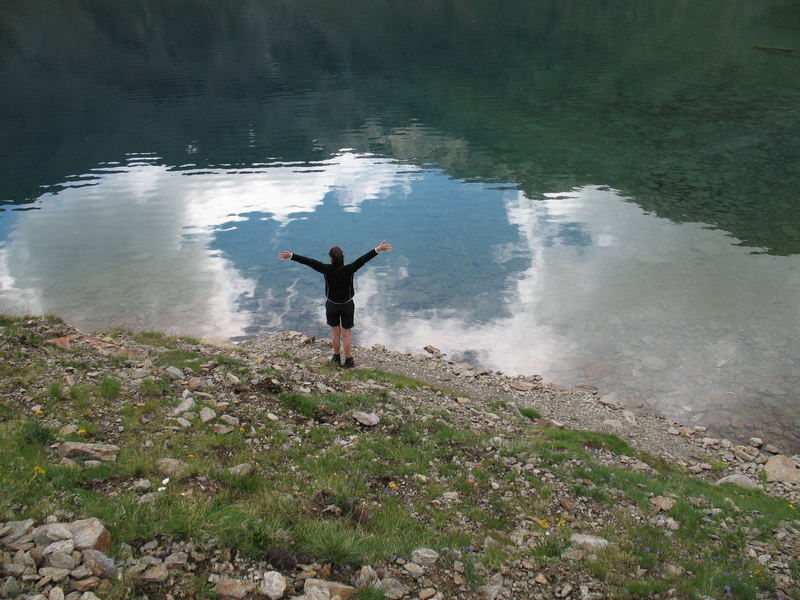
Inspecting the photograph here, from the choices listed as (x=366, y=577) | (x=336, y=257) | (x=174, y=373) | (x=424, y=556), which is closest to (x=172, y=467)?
(x=366, y=577)

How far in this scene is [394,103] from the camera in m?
67.8

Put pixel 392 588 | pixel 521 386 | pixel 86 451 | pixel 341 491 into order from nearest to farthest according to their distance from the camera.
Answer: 1. pixel 392 588
2. pixel 86 451
3. pixel 341 491
4. pixel 521 386

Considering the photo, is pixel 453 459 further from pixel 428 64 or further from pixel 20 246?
pixel 428 64

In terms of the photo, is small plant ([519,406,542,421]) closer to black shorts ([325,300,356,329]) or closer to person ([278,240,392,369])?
person ([278,240,392,369])

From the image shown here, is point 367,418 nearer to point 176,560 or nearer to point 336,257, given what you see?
point 336,257

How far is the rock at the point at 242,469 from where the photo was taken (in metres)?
9.79

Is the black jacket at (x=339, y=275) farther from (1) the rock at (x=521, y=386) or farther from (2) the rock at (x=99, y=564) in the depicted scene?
(2) the rock at (x=99, y=564)

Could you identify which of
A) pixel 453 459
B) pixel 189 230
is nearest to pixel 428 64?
pixel 189 230

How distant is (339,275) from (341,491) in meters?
7.84

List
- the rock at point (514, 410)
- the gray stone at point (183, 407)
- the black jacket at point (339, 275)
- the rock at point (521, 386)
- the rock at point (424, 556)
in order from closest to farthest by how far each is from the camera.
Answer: the rock at point (424, 556) → the gray stone at point (183, 407) → the rock at point (514, 410) → the black jacket at point (339, 275) → the rock at point (521, 386)

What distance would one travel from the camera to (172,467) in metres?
9.49

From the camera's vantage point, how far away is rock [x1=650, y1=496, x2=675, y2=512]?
11062 millimetres

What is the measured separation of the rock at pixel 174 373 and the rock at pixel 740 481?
496 inches

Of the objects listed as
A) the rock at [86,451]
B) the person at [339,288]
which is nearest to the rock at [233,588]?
the rock at [86,451]
